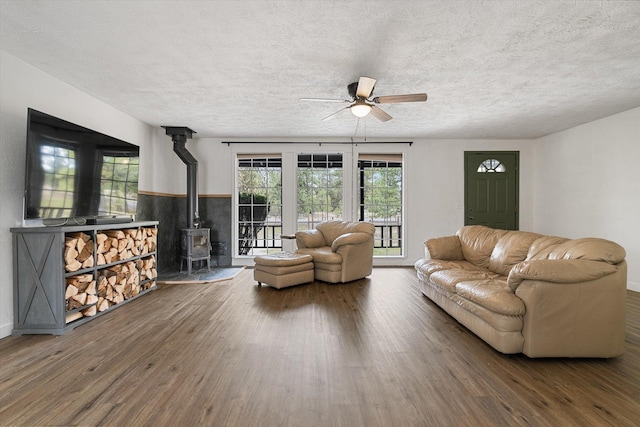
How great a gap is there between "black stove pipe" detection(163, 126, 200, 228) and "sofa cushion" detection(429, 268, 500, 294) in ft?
13.8

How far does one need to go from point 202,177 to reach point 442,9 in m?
5.15

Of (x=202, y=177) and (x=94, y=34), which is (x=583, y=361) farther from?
(x=202, y=177)

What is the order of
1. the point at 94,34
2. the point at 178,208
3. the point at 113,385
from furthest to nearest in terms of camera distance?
the point at 178,208
the point at 94,34
the point at 113,385

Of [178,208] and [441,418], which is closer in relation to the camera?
[441,418]

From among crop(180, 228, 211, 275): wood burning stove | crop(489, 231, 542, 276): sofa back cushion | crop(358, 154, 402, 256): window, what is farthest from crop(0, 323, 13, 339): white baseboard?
crop(358, 154, 402, 256): window

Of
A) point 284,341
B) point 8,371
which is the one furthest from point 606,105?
point 8,371

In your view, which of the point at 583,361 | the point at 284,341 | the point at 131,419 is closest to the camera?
the point at 131,419

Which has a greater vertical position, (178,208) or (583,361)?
(178,208)

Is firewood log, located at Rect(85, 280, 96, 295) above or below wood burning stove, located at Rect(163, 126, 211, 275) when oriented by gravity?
below

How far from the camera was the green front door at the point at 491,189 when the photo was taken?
20.1 ft

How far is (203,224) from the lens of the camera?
604cm

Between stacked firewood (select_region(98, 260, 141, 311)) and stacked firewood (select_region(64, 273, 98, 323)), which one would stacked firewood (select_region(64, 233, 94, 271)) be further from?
stacked firewood (select_region(98, 260, 141, 311))

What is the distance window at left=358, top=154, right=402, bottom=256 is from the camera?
625 cm

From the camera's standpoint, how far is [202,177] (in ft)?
19.8
